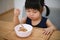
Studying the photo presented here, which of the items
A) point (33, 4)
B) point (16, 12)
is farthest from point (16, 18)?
point (33, 4)

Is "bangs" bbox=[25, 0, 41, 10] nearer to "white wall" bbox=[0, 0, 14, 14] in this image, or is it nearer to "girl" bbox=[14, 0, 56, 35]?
"girl" bbox=[14, 0, 56, 35]

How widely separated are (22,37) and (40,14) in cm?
16

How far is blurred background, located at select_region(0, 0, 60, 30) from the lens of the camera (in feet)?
2.11

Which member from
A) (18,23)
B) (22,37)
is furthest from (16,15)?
(22,37)

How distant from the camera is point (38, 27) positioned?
28.6 inches

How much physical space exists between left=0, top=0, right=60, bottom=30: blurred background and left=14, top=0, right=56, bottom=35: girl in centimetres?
3

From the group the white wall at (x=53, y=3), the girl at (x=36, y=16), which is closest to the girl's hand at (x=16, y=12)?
the girl at (x=36, y=16)

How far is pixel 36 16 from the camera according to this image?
69 centimetres

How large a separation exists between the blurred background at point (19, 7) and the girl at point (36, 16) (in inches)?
1.1

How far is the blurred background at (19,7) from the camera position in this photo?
25.3 inches

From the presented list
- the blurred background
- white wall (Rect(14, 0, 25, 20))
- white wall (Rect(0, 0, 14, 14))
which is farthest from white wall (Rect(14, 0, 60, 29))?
white wall (Rect(0, 0, 14, 14))

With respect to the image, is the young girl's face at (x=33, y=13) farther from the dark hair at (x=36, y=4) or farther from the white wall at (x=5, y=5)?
the white wall at (x=5, y=5)

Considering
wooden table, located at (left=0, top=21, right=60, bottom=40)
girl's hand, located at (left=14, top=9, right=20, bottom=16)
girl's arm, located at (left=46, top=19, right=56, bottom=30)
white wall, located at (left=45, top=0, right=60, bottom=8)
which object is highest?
white wall, located at (left=45, top=0, right=60, bottom=8)

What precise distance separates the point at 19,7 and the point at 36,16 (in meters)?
0.12
